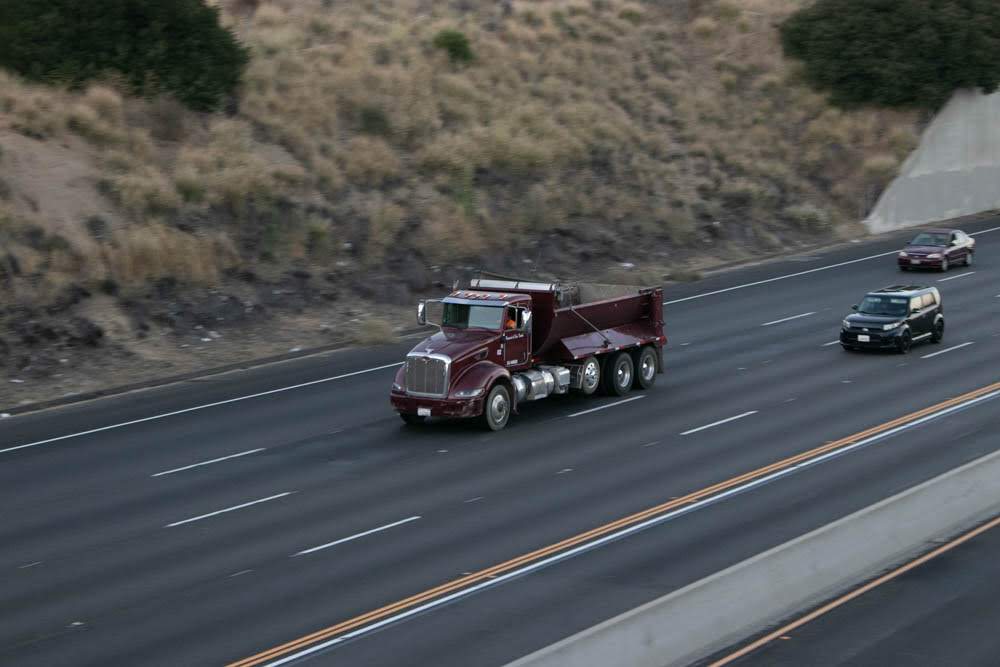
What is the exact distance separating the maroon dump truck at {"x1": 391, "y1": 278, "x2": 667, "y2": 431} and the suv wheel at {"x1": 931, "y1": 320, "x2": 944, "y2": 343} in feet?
27.2

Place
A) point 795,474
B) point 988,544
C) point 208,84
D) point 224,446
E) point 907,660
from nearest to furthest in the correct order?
1. point 907,660
2. point 988,544
3. point 795,474
4. point 224,446
5. point 208,84

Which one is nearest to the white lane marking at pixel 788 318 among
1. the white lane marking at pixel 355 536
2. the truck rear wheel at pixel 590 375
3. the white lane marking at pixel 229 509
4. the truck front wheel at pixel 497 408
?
the truck rear wheel at pixel 590 375

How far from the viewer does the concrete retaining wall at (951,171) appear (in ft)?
180

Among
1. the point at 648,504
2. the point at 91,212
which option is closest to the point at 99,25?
the point at 91,212

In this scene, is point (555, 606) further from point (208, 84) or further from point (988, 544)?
point (208, 84)

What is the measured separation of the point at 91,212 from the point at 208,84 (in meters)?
9.61

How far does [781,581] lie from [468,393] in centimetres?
1102

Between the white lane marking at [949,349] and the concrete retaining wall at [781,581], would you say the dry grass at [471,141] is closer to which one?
the white lane marking at [949,349]

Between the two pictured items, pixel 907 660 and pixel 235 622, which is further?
pixel 235 622

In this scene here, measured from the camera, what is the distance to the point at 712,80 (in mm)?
63406

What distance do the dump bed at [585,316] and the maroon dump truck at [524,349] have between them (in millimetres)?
21

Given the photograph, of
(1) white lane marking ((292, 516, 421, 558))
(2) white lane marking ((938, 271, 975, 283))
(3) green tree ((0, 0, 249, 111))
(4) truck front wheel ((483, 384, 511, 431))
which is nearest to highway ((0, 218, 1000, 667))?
(1) white lane marking ((292, 516, 421, 558))

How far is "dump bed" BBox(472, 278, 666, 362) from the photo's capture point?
2625 centimetres

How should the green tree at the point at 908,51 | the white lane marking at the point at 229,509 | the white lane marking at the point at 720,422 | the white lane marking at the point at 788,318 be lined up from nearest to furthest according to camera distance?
the white lane marking at the point at 229,509
the white lane marking at the point at 720,422
the white lane marking at the point at 788,318
the green tree at the point at 908,51
